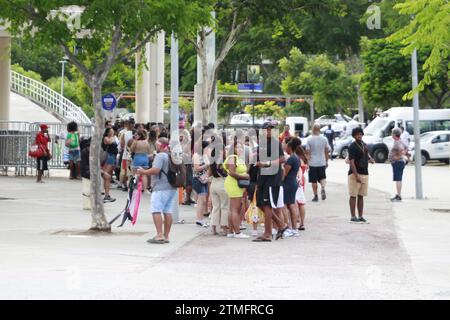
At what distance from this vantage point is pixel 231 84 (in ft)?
232

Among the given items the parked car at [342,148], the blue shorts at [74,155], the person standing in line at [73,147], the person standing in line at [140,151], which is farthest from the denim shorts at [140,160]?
the parked car at [342,148]

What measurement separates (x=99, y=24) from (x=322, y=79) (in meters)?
55.8

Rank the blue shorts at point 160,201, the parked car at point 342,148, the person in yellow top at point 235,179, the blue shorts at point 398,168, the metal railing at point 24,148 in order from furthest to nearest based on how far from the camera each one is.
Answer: the parked car at point 342,148 → the metal railing at point 24,148 → the blue shorts at point 398,168 → the person in yellow top at point 235,179 → the blue shorts at point 160,201

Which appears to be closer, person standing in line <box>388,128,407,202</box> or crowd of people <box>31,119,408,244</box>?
crowd of people <box>31,119,408,244</box>

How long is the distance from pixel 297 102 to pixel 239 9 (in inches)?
1992

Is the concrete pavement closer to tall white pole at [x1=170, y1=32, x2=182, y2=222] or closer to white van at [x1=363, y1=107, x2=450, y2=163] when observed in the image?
tall white pole at [x1=170, y1=32, x2=182, y2=222]

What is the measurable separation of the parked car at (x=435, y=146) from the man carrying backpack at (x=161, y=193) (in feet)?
103

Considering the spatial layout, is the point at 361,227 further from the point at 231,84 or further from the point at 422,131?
the point at 231,84

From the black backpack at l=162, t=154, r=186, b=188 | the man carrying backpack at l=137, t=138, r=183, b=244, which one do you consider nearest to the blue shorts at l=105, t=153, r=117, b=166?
the man carrying backpack at l=137, t=138, r=183, b=244

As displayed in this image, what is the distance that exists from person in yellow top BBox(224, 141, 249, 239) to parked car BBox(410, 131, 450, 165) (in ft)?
98.5

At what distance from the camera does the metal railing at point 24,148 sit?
3281cm

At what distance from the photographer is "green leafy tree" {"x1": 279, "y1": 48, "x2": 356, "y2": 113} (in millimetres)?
72000

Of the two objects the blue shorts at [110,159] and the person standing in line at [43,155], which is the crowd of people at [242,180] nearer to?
the blue shorts at [110,159]
